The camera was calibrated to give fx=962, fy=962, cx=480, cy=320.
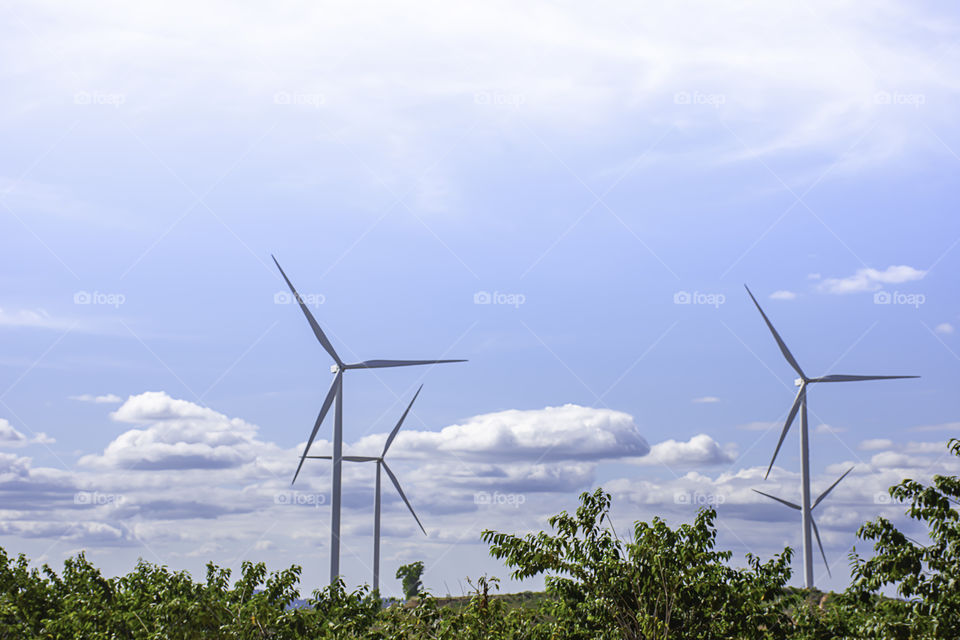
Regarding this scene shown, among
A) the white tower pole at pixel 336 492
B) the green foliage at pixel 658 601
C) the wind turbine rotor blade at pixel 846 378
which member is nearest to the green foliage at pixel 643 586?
the green foliage at pixel 658 601

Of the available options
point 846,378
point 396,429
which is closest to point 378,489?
point 396,429

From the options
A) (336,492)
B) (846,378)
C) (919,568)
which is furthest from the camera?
(846,378)

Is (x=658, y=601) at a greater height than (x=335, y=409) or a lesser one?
lesser

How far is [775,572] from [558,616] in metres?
4.66

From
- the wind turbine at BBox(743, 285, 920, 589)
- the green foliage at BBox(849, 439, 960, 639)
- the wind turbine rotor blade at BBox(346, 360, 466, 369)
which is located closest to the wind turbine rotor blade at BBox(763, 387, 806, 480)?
the wind turbine at BBox(743, 285, 920, 589)

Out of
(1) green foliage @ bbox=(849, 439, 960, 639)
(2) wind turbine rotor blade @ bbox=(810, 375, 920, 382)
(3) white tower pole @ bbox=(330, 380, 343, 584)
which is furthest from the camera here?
(2) wind turbine rotor blade @ bbox=(810, 375, 920, 382)

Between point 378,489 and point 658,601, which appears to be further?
Answer: point 378,489

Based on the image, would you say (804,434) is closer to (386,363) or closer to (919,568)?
(386,363)

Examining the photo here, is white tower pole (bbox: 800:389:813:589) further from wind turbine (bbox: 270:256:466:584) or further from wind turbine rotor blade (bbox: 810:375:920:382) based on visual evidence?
wind turbine (bbox: 270:256:466:584)

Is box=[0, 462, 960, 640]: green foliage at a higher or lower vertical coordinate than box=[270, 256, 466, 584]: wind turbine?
lower

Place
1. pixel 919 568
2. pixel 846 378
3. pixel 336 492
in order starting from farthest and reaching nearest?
pixel 846 378 → pixel 336 492 → pixel 919 568

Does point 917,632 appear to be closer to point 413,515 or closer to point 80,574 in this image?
point 80,574

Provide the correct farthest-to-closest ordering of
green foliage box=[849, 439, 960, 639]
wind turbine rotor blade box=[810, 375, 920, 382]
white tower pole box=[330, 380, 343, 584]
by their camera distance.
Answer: wind turbine rotor blade box=[810, 375, 920, 382], white tower pole box=[330, 380, 343, 584], green foliage box=[849, 439, 960, 639]

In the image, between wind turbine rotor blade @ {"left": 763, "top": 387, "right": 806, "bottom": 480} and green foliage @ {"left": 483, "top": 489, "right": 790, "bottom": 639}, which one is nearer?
green foliage @ {"left": 483, "top": 489, "right": 790, "bottom": 639}
